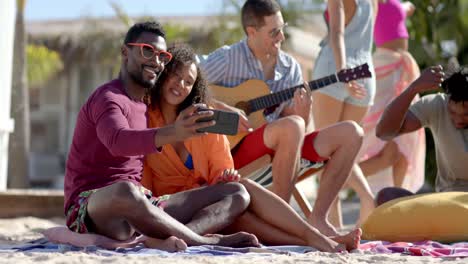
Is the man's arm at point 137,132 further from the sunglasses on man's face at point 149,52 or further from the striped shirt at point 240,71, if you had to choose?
the striped shirt at point 240,71

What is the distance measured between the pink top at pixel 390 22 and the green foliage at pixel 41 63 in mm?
14911

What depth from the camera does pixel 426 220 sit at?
17.0 ft

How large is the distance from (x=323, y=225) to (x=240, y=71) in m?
1.15

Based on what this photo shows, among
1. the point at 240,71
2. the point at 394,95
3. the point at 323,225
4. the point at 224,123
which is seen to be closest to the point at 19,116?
the point at 394,95

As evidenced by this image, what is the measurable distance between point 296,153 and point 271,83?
0.77 metres

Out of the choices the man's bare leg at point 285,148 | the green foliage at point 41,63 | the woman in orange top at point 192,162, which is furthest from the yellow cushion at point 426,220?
the green foliage at point 41,63

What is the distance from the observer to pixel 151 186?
5156 mm

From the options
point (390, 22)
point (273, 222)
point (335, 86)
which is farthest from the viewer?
point (390, 22)

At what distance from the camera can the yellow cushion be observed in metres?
5.17

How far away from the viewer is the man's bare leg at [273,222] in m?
4.82

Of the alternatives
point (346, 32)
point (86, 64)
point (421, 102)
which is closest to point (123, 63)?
point (421, 102)

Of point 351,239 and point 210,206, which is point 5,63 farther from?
point 351,239

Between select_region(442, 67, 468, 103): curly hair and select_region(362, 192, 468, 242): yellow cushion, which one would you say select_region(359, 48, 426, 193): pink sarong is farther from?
select_region(362, 192, 468, 242): yellow cushion

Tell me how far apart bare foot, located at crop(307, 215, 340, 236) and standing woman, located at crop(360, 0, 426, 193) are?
219 cm
